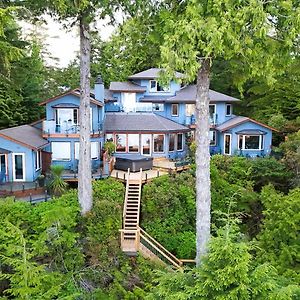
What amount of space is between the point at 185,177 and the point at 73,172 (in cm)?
548

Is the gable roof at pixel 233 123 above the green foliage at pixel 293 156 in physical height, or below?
above

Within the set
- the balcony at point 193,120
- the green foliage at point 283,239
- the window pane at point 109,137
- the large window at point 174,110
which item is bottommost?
the green foliage at point 283,239

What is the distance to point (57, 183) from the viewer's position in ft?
53.6

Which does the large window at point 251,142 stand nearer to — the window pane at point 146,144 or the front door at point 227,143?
the front door at point 227,143

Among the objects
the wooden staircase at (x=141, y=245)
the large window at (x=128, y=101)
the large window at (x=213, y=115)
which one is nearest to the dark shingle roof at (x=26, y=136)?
the wooden staircase at (x=141, y=245)

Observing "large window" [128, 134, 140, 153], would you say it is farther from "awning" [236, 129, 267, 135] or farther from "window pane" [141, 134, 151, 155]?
"awning" [236, 129, 267, 135]

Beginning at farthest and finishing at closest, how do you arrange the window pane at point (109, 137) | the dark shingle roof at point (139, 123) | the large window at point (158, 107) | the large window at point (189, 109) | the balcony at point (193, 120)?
the large window at point (158, 107) < the large window at point (189, 109) < the balcony at point (193, 120) < the window pane at point (109, 137) < the dark shingle roof at point (139, 123)

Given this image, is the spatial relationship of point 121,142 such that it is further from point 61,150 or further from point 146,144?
point 61,150

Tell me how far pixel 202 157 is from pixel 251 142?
48.8 ft

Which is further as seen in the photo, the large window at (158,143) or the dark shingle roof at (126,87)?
the dark shingle roof at (126,87)

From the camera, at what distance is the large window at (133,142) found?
23234 millimetres

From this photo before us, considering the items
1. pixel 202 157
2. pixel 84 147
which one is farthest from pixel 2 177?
pixel 202 157

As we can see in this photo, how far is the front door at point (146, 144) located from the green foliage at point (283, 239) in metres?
12.7

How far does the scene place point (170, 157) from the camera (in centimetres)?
2353
